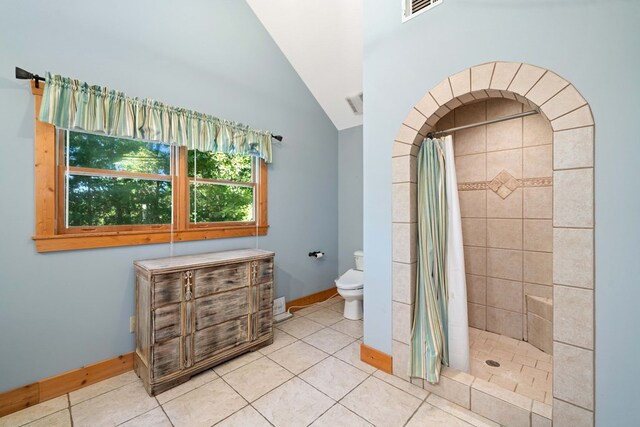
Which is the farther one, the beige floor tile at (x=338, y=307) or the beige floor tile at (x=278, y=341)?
the beige floor tile at (x=338, y=307)

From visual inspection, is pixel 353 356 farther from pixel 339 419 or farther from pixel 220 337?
pixel 220 337

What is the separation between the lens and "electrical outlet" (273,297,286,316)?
2949mm

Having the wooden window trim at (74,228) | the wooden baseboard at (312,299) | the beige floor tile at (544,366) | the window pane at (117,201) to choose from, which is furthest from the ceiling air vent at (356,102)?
the beige floor tile at (544,366)

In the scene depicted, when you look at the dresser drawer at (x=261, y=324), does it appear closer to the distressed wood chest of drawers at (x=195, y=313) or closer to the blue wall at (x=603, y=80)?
the distressed wood chest of drawers at (x=195, y=313)

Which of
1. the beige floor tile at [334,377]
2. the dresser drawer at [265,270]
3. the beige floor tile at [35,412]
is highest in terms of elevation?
the dresser drawer at [265,270]

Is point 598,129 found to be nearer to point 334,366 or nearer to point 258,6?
point 334,366

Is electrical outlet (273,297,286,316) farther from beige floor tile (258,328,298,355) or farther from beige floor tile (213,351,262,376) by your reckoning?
beige floor tile (213,351,262,376)

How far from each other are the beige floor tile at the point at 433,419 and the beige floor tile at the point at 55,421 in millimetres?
1995

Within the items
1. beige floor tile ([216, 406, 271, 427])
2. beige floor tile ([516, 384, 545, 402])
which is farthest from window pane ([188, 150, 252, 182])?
beige floor tile ([516, 384, 545, 402])

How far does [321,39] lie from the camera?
113 inches

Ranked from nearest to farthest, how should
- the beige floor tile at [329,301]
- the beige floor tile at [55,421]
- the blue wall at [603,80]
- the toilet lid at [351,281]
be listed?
the blue wall at [603,80] < the beige floor tile at [55,421] < the toilet lid at [351,281] < the beige floor tile at [329,301]

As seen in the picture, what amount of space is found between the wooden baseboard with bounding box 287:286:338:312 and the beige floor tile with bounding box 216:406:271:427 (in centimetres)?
156

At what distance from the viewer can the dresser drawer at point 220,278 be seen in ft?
6.47

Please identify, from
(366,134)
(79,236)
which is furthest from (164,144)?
(366,134)
